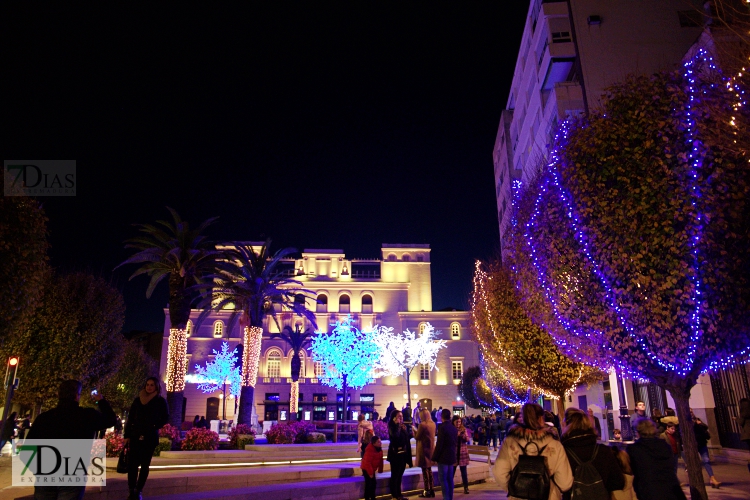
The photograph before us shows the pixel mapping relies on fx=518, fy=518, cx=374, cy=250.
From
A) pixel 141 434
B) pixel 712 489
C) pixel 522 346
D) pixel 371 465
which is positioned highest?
pixel 522 346

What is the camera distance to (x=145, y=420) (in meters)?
6.89

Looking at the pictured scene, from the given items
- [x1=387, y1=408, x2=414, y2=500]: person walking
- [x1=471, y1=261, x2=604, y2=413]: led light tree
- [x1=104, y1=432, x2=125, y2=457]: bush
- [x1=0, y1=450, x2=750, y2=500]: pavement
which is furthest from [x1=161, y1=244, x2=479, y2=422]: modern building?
[x1=387, y1=408, x2=414, y2=500]: person walking

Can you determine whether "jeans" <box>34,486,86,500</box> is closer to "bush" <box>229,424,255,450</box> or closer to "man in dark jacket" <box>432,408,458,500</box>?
"man in dark jacket" <box>432,408,458,500</box>

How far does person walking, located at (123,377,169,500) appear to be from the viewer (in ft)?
22.4

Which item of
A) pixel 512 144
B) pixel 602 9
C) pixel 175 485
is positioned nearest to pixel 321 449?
pixel 175 485

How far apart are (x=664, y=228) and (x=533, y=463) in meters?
5.89

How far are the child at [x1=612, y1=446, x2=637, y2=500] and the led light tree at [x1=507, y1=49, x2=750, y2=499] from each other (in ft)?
13.5

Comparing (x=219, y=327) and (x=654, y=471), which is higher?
(x=219, y=327)

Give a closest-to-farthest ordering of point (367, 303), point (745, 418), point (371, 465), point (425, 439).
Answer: point (745, 418)
point (371, 465)
point (425, 439)
point (367, 303)

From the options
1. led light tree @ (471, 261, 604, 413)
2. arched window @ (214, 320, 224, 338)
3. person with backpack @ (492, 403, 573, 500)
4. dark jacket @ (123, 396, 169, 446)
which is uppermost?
arched window @ (214, 320, 224, 338)

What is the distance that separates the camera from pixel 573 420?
5.03 m

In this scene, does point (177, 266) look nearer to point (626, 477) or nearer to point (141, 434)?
point (141, 434)

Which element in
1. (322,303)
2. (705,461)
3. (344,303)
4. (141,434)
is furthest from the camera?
(344,303)

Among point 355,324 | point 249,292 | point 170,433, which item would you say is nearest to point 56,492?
point 170,433
